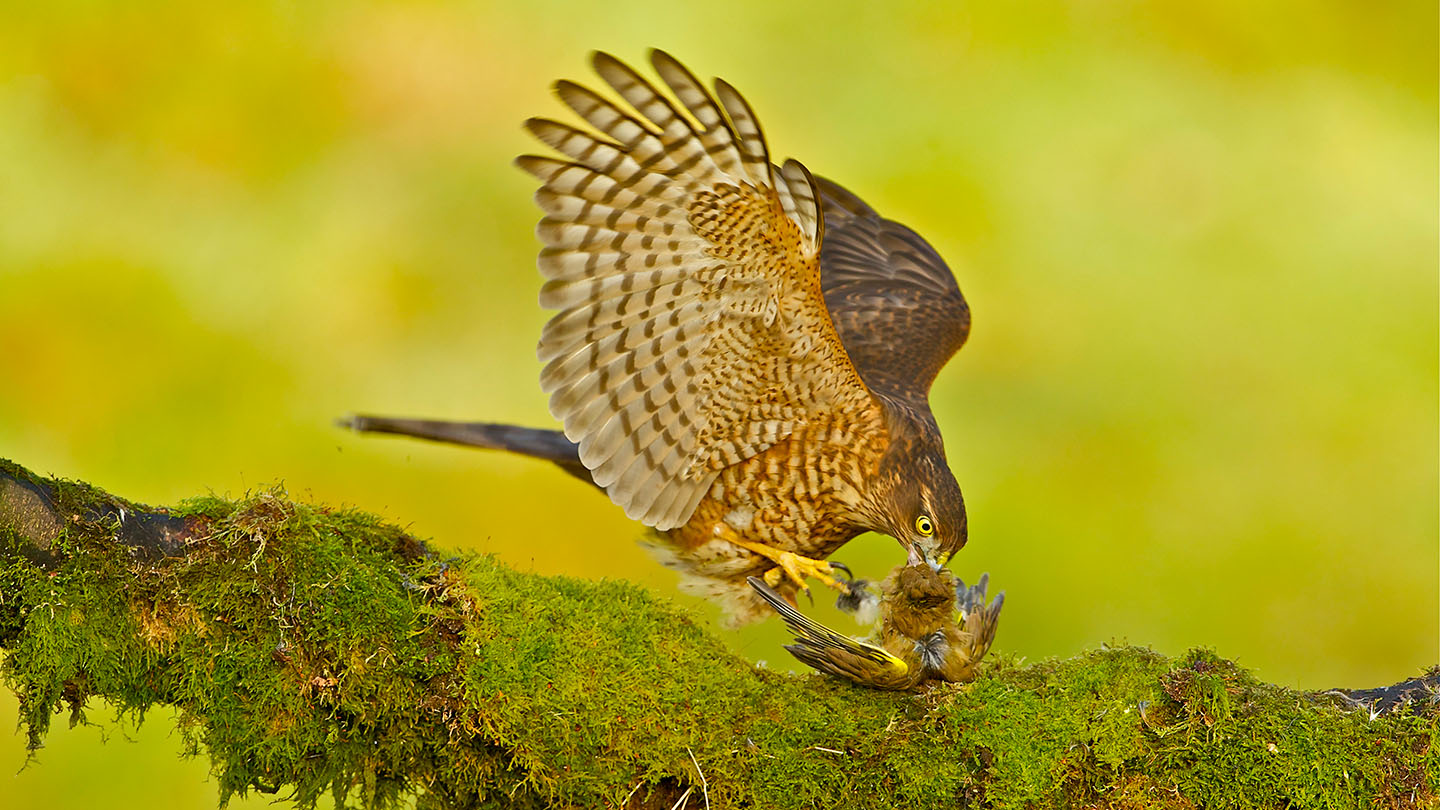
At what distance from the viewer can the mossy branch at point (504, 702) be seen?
291 cm

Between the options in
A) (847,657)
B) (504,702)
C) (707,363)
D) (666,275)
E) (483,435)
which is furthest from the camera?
(483,435)

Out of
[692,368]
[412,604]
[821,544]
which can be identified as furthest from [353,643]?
[821,544]

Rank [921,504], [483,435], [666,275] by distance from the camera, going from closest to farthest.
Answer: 1. [666,275]
2. [921,504]
3. [483,435]

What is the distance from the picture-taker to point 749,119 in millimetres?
3564

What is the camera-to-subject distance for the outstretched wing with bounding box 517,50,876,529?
3.63 meters

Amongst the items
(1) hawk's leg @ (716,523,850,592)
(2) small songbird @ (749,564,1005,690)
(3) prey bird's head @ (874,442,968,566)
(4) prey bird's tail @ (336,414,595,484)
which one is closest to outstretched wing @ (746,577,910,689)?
(2) small songbird @ (749,564,1005,690)

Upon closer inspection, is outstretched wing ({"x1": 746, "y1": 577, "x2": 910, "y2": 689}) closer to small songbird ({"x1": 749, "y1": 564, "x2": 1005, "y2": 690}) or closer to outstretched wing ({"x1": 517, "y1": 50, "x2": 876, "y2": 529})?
small songbird ({"x1": 749, "y1": 564, "x2": 1005, "y2": 690})

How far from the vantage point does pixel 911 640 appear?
333 cm

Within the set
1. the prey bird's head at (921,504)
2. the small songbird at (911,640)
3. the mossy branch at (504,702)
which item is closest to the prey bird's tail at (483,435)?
the prey bird's head at (921,504)

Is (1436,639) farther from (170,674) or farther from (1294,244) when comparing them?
(170,674)

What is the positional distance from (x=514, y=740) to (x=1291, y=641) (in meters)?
5.90

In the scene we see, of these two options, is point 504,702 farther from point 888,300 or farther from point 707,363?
point 888,300

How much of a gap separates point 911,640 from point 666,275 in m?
1.31

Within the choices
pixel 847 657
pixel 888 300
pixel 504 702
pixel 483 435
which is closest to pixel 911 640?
pixel 847 657
